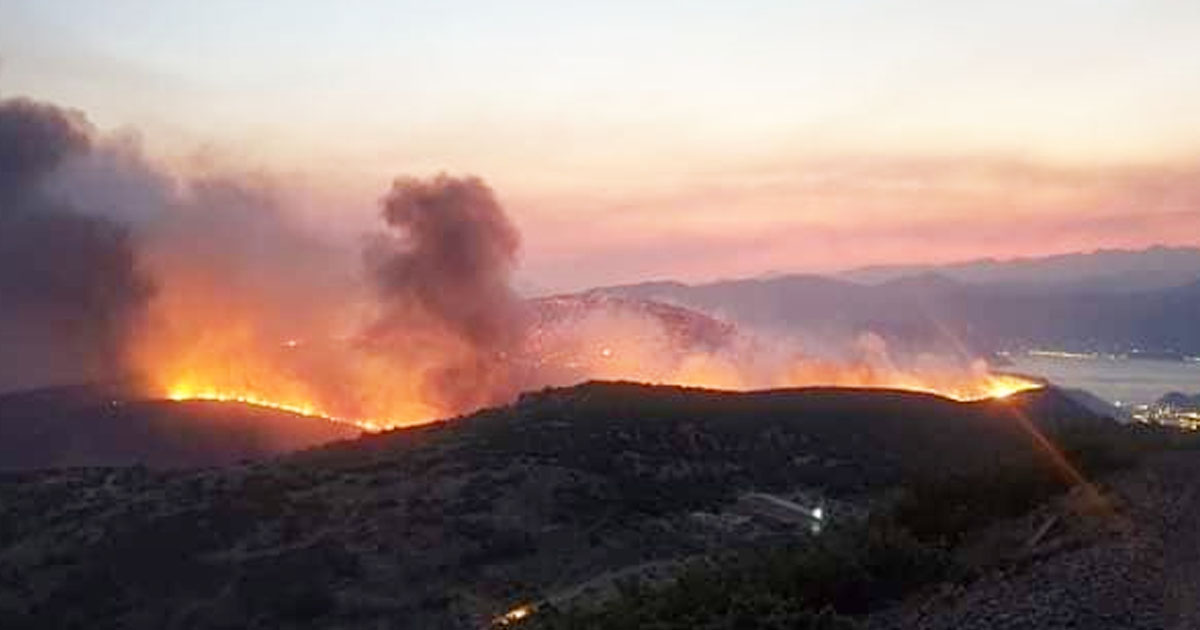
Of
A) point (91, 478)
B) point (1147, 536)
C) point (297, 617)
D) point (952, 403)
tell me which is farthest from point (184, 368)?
point (1147, 536)

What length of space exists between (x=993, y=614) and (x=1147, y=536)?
4803 millimetres

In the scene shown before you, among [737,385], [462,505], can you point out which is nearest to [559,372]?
[737,385]

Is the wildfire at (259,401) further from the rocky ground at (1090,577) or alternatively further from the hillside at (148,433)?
the rocky ground at (1090,577)

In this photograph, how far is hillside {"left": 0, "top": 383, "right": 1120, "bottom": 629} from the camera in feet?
152

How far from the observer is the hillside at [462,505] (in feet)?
152

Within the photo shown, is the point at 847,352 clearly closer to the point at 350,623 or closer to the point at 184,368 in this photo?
the point at 184,368

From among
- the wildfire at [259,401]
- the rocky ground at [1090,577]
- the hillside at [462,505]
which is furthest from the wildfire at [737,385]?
the rocky ground at [1090,577]

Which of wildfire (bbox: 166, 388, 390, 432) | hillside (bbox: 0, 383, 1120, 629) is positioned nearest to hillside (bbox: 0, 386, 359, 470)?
wildfire (bbox: 166, 388, 390, 432)

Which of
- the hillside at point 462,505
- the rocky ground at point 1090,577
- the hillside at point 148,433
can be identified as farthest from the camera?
the hillside at point 148,433

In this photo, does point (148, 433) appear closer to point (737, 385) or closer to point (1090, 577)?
point (737, 385)

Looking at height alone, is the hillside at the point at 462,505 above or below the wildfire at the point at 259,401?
below

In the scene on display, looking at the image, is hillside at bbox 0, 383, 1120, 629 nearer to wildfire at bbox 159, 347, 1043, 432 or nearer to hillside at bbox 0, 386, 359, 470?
hillside at bbox 0, 386, 359, 470

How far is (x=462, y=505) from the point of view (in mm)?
56156

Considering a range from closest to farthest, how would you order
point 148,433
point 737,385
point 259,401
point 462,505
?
1. point 462,505
2. point 148,433
3. point 259,401
4. point 737,385
